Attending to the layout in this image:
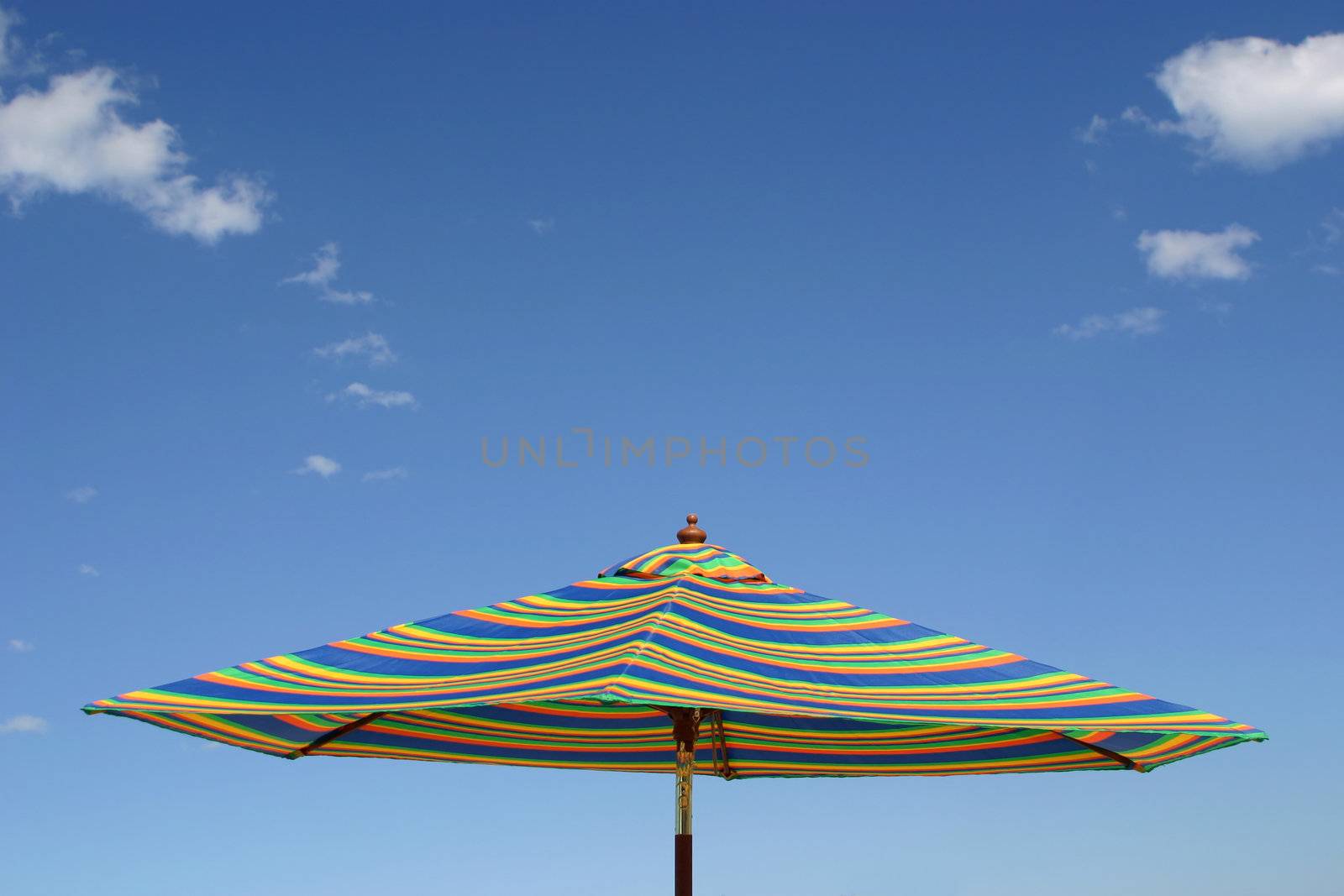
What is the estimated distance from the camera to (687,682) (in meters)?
3.54

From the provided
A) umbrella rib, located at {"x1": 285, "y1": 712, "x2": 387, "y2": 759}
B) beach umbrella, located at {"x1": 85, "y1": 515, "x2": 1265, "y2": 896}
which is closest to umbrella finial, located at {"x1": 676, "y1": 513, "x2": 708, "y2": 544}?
beach umbrella, located at {"x1": 85, "y1": 515, "x2": 1265, "y2": 896}

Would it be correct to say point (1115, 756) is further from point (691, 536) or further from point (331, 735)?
point (331, 735)

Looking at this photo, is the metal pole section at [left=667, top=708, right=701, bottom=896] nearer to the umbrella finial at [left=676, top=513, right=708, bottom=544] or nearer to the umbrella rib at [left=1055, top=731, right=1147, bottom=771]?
the umbrella finial at [left=676, top=513, right=708, bottom=544]

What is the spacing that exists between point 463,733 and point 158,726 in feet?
6.31

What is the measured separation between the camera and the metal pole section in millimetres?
5035

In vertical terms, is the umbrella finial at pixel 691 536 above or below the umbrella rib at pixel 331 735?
above

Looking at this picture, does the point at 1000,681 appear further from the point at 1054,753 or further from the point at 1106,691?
the point at 1054,753

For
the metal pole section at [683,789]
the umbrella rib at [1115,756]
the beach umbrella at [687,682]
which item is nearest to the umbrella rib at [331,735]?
the beach umbrella at [687,682]

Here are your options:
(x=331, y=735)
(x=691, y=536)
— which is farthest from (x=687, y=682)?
(x=331, y=735)

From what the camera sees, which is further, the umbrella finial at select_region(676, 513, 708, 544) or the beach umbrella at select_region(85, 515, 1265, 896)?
the umbrella finial at select_region(676, 513, 708, 544)

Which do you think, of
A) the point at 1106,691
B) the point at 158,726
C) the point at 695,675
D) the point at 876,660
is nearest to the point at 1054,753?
the point at 1106,691

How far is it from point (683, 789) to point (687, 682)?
1.75m

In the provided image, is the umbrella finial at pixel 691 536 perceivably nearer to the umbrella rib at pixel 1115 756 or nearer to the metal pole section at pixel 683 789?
the metal pole section at pixel 683 789

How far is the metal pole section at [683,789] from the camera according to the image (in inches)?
198
